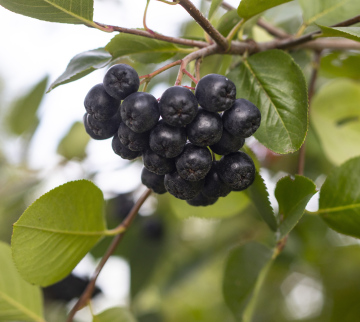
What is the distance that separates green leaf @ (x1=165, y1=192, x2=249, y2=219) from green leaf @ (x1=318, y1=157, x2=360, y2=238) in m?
0.42

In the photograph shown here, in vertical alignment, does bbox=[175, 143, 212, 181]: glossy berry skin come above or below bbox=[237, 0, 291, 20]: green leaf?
below

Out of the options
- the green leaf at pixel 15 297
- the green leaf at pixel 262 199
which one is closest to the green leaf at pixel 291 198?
the green leaf at pixel 262 199

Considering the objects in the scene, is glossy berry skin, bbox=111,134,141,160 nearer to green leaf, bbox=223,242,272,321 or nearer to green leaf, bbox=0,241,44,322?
green leaf, bbox=223,242,272,321

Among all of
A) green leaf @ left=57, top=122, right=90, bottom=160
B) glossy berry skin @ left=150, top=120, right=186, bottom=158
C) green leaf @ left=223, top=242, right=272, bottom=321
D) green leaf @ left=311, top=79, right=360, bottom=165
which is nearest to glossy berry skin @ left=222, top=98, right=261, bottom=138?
glossy berry skin @ left=150, top=120, right=186, bottom=158

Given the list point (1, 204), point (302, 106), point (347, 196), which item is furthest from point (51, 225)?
point (1, 204)


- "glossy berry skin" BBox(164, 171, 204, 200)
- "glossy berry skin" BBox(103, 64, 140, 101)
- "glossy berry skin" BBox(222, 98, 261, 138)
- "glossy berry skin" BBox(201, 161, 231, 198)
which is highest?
"glossy berry skin" BBox(103, 64, 140, 101)

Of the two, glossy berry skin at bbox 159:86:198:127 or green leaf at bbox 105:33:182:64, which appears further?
green leaf at bbox 105:33:182:64

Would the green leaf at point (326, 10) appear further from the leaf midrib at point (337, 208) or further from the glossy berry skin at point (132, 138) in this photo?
the glossy berry skin at point (132, 138)

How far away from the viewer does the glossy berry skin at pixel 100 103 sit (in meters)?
1.00

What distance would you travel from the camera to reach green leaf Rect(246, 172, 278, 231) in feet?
3.77

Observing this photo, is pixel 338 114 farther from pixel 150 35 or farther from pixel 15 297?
pixel 15 297

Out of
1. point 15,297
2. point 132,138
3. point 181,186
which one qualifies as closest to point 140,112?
point 132,138

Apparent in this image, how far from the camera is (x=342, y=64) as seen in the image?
1.84m

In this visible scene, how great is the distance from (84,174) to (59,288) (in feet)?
2.64
